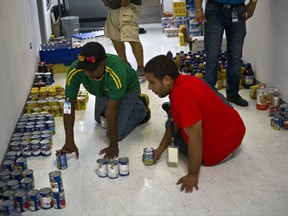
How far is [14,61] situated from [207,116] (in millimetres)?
1816

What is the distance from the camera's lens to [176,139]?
2.85 m

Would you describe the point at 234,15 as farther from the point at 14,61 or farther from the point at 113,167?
the point at 14,61

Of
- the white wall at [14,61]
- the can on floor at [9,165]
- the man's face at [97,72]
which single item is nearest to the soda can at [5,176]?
the can on floor at [9,165]

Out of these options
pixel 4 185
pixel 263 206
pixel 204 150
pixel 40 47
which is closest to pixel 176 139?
pixel 204 150

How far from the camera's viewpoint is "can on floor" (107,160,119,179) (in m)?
2.63

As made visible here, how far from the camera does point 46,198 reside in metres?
2.34

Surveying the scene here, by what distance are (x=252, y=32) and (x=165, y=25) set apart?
2877mm

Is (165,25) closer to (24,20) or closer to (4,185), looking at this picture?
(24,20)

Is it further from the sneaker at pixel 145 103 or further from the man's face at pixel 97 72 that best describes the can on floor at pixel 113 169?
the sneaker at pixel 145 103

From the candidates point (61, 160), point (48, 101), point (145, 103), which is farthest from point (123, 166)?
point (48, 101)

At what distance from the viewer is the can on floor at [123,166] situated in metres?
2.64

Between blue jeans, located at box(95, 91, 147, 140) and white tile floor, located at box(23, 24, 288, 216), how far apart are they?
69 mm

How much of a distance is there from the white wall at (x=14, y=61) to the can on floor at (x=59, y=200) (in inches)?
25.9

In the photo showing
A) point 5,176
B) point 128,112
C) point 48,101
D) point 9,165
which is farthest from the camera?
point 48,101
